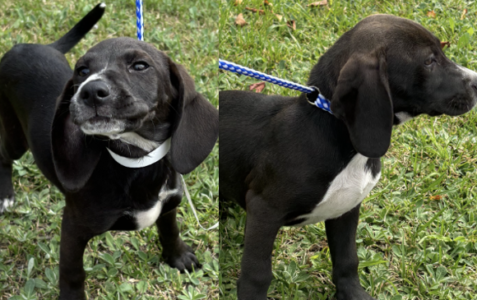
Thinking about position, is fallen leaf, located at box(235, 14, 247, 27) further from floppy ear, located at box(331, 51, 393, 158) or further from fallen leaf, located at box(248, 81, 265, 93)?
floppy ear, located at box(331, 51, 393, 158)

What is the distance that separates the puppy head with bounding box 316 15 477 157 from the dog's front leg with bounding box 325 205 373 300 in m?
0.72

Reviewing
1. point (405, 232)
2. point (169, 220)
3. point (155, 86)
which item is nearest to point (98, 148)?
point (155, 86)

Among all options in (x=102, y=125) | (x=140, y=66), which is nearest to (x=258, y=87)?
(x=140, y=66)

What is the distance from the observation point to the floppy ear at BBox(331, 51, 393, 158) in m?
2.37

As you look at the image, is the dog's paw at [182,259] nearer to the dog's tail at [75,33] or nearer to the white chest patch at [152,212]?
the white chest patch at [152,212]

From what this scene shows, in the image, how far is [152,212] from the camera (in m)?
2.87

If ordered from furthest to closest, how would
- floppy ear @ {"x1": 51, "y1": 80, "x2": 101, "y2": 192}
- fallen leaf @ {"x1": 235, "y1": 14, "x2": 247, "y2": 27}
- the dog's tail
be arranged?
1. fallen leaf @ {"x1": 235, "y1": 14, "x2": 247, "y2": 27}
2. the dog's tail
3. floppy ear @ {"x1": 51, "y1": 80, "x2": 101, "y2": 192}

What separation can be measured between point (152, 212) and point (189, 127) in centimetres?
54

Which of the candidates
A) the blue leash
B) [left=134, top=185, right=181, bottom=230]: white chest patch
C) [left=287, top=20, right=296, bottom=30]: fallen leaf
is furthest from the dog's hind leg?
[left=287, top=20, right=296, bottom=30]: fallen leaf

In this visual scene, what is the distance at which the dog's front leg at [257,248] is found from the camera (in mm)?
2803

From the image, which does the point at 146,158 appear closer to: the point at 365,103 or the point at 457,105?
the point at 365,103

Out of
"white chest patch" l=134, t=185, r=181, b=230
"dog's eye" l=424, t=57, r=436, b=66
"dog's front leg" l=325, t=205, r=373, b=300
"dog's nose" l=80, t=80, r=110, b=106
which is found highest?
"dog's eye" l=424, t=57, r=436, b=66

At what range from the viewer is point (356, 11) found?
17.6ft

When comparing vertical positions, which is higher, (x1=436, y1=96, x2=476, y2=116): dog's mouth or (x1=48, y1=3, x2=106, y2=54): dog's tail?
(x1=436, y1=96, x2=476, y2=116): dog's mouth
